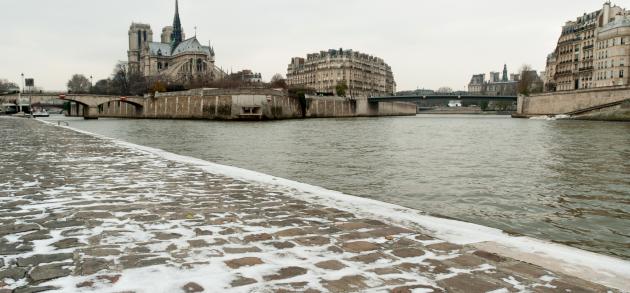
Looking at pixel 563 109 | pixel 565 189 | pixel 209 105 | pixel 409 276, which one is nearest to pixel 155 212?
pixel 409 276

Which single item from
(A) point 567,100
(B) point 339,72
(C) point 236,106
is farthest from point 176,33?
(A) point 567,100

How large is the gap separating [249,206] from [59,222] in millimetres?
2505

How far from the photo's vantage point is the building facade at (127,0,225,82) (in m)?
137

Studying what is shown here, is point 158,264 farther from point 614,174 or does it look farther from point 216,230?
point 614,174

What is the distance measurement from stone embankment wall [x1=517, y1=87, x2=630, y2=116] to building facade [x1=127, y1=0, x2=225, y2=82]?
257 ft

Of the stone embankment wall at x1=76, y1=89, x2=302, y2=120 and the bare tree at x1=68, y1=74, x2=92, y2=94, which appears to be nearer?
the stone embankment wall at x1=76, y1=89, x2=302, y2=120

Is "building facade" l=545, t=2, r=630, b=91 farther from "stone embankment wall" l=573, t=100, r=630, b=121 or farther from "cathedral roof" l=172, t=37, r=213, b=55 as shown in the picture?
"cathedral roof" l=172, t=37, r=213, b=55

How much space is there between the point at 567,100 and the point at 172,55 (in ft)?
407

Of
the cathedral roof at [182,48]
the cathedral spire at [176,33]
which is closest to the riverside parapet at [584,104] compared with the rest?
the cathedral roof at [182,48]

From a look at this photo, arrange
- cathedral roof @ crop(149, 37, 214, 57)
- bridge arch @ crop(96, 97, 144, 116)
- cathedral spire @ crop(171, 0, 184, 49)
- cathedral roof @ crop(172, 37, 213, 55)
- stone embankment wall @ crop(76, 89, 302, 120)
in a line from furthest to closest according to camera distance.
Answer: cathedral spire @ crop(171, 0, 184, 49) < cathedral roof @ crop(149, 37, 214, 57) < cathedral roof @ crop(172, 37, 213, 55) < bridge arch @ crop(96, 97, 144, 116) < stone embankment wall @ crop(76, 89, 302, 120)

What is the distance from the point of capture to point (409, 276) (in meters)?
4.05

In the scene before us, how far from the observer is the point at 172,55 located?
160250 millimetres

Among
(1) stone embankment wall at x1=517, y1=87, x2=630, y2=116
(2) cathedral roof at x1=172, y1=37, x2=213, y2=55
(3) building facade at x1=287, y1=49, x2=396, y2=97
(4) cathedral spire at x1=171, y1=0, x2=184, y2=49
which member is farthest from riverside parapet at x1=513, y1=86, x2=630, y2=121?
(4) cathedral spire at x1=171, y1=0, x2=184, y2=49

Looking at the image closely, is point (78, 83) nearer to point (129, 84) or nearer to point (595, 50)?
point (129, 84)
